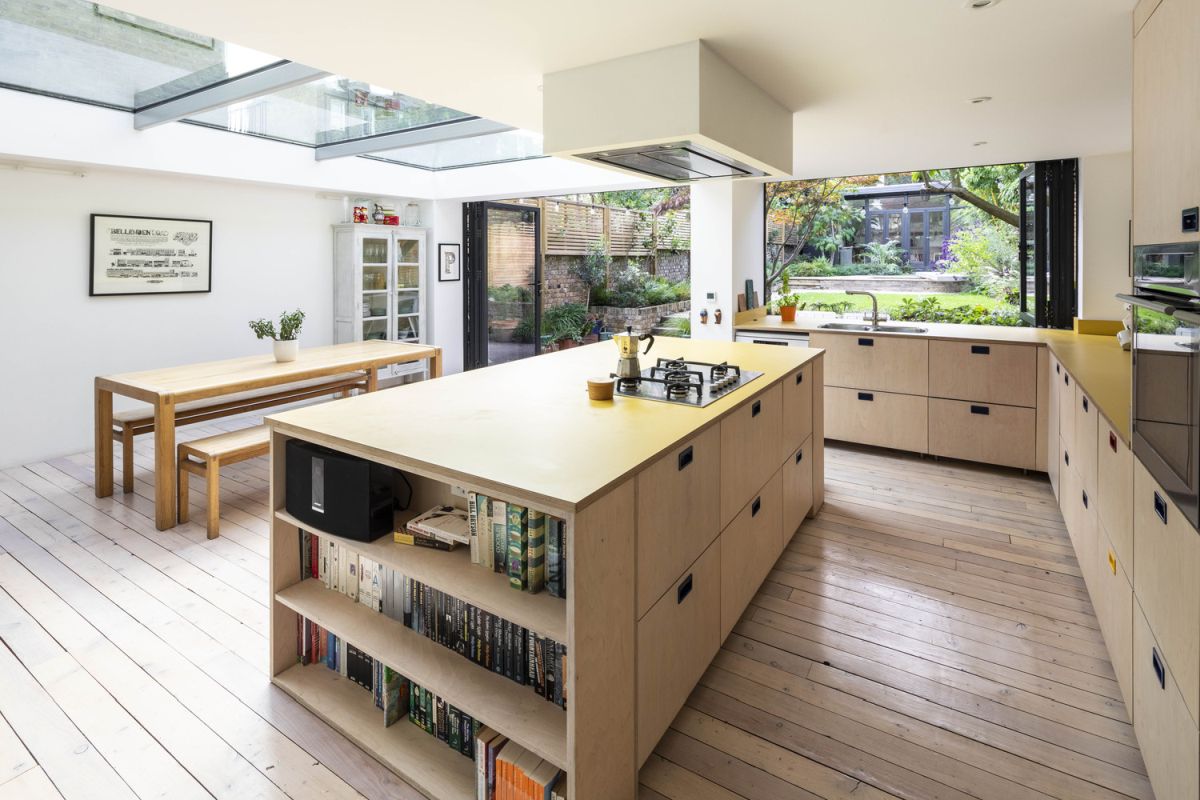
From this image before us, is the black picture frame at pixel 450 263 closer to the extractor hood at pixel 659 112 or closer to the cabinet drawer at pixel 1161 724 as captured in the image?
the extractor hood at pixel 659 112

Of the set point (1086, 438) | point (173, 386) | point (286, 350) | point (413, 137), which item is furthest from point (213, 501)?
point (1086, 438)

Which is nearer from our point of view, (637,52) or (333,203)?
(637,52)

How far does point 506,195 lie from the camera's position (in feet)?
21.5

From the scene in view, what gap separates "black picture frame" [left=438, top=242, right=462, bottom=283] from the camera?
7211 mm

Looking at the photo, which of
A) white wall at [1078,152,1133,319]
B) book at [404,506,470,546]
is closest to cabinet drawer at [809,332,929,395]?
white wall at [1078,152,1133,319]

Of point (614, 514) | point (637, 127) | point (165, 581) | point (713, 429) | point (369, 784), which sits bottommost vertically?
point (369, 784)

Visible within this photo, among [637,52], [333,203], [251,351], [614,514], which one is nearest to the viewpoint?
[614,514]

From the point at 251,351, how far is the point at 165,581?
3447 millimetres

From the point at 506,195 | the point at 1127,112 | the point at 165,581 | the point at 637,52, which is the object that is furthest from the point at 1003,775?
the point at 506,195

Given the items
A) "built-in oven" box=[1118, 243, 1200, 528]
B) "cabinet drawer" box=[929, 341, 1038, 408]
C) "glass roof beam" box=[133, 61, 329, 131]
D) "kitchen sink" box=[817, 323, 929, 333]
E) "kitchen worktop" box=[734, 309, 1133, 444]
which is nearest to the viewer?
"built-in oven" box=[1118, 243, 1200, 528]

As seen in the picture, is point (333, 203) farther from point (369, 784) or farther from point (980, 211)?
point (980, 211)

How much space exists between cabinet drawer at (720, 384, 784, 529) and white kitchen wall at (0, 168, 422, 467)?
4.89 meters

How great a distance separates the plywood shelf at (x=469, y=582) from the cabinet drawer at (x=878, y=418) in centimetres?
371

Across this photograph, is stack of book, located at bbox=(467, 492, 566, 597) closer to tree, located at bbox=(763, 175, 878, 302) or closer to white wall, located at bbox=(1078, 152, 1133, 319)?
white wall, located at bbox=(1078, 152, 1133, 319)
